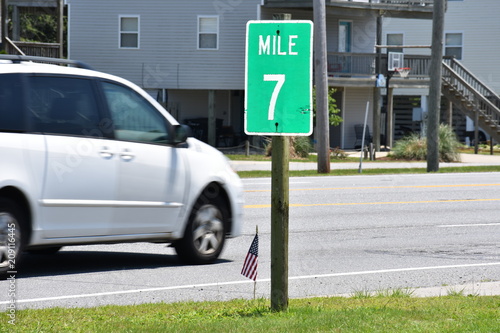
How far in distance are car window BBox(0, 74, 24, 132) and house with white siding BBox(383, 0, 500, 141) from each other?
37.1 m

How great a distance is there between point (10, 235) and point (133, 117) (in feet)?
6.58

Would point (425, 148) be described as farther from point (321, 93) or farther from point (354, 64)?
point (321, 93)

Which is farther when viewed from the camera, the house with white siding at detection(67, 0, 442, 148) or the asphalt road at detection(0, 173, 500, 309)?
the house with white siding at detection(67, 0, 442, 148)

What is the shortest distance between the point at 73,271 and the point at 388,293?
132 inches

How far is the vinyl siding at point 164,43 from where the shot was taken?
120 ft

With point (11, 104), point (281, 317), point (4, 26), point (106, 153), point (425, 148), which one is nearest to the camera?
point (281, 317)

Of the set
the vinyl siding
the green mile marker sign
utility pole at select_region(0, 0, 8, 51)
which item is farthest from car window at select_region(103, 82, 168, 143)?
the vinyl siding

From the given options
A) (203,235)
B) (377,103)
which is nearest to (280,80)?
(203,235)

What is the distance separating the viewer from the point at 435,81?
84.2 ft

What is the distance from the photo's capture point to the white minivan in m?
8.60

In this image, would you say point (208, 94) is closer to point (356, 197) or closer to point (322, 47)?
point (322, 47)

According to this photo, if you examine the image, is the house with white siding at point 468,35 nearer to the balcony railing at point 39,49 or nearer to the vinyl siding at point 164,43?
the vinyl siding at point 164,43

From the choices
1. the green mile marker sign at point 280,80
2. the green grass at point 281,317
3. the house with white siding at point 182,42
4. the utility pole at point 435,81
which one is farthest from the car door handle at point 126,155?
the house with white siding at point 182,42

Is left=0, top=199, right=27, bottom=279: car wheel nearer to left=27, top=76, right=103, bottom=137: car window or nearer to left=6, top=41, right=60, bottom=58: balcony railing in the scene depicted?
left=27, top=76, right=103, bottom=137: car window
